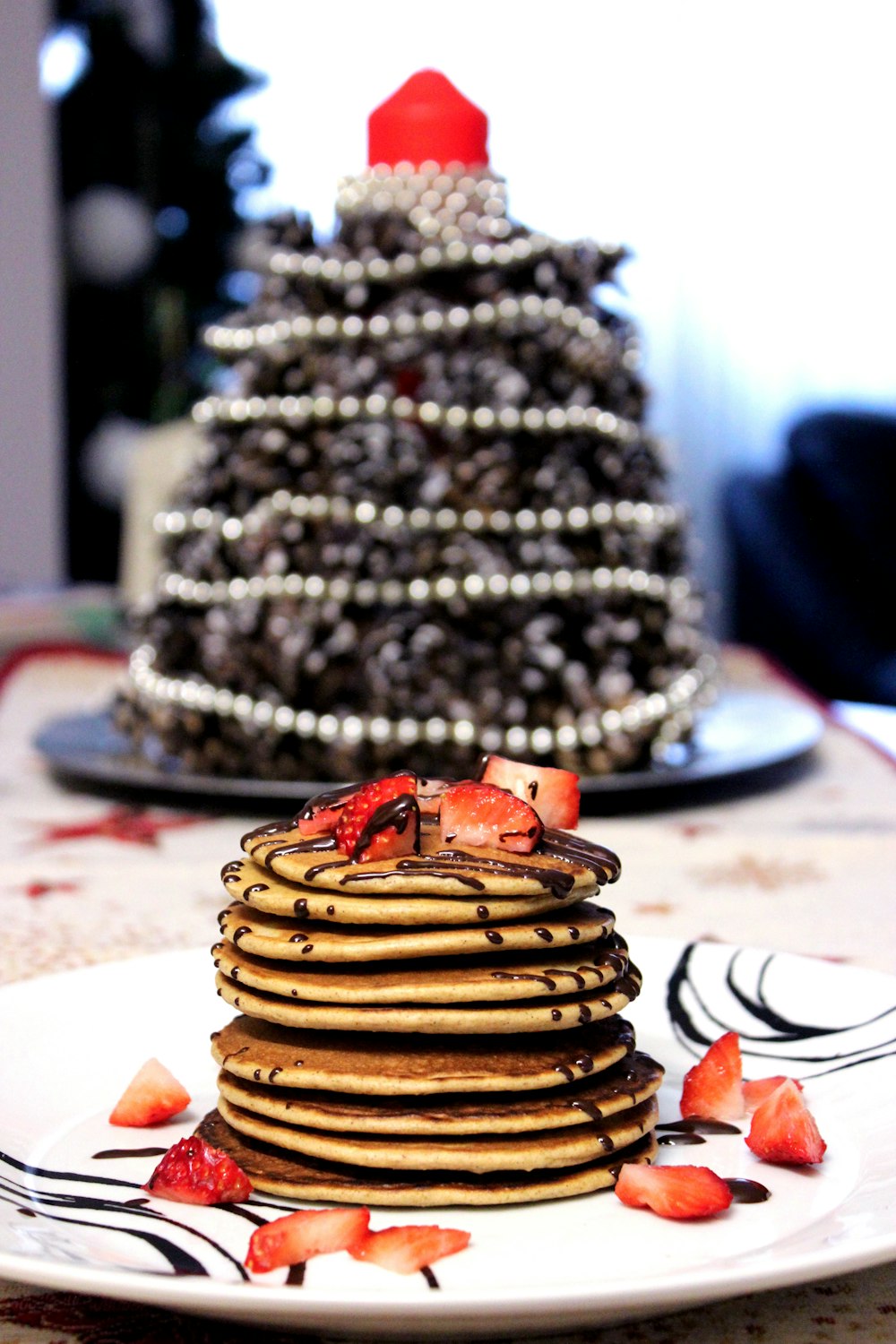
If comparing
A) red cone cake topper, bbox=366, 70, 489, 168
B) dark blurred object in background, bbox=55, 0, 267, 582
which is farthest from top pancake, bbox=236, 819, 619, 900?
dark blurred object in background, bbox=55, 0, 267, 582

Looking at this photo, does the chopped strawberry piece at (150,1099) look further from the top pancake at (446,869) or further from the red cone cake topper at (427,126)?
the red cone cake topper at (427,126)

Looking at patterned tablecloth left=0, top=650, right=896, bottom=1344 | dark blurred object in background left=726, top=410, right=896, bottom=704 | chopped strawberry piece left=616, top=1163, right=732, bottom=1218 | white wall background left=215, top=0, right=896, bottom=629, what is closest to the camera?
chopped strawberry piece left=616, top=1163, right=732, bottom=1218

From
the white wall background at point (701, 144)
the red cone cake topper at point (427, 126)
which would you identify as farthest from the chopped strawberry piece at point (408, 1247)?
the white wall background at point (701, 144)

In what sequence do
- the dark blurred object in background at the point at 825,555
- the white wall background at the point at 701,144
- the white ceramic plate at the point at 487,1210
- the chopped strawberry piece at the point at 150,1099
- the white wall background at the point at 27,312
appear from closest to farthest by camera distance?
the white ceramic plate at the point at 487,1210
the chopped strawberry piece at the point at 150,1099
the dark blurred object in background at the point at 825,555
the white wall background at the point at 701,144
the white wall background at the point at 27,312

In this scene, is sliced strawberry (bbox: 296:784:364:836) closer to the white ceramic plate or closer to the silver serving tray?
the white ceramic plate

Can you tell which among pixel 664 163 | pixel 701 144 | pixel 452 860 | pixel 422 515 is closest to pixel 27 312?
pixel 664 163

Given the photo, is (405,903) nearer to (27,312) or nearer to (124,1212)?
(124,1212)
